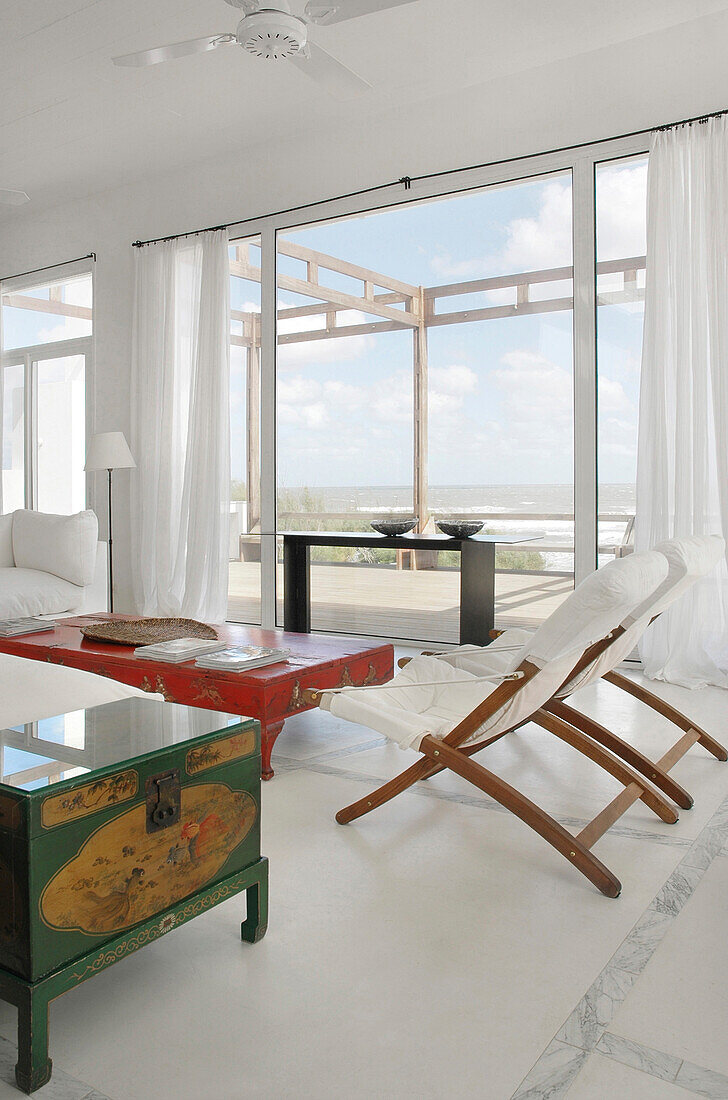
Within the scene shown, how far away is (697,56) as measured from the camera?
4.17m

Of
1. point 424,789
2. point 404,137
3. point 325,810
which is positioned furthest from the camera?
point 404,137

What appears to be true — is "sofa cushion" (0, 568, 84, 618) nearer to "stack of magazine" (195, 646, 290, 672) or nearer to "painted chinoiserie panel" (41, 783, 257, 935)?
"stack of magazine" (195, 646, 290, 672)

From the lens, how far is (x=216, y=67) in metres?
4.57

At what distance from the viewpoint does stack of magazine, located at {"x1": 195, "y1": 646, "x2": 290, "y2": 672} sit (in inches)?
118

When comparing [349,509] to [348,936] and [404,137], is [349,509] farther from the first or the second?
[348,936]

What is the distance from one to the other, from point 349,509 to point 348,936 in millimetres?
3946

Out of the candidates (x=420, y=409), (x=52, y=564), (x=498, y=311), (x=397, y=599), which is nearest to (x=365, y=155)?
(x=498, y=311)

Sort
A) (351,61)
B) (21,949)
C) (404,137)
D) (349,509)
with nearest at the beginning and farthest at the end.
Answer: (21,949), (351,61), (404,137), (349,509)

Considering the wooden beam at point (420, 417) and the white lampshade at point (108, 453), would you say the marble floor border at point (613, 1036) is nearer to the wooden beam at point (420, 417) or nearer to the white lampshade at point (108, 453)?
the wooden beam at point (420, 417)

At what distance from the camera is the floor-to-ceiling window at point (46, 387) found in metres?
6.96

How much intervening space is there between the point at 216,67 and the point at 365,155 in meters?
1.07

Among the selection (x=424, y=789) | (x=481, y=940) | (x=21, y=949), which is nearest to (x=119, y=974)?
(x=21, y=949)

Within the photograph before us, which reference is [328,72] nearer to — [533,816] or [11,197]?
[11,197]

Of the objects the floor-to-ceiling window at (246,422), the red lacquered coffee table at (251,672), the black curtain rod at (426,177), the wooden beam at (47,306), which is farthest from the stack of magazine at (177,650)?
the wooden beam at (47,306)
